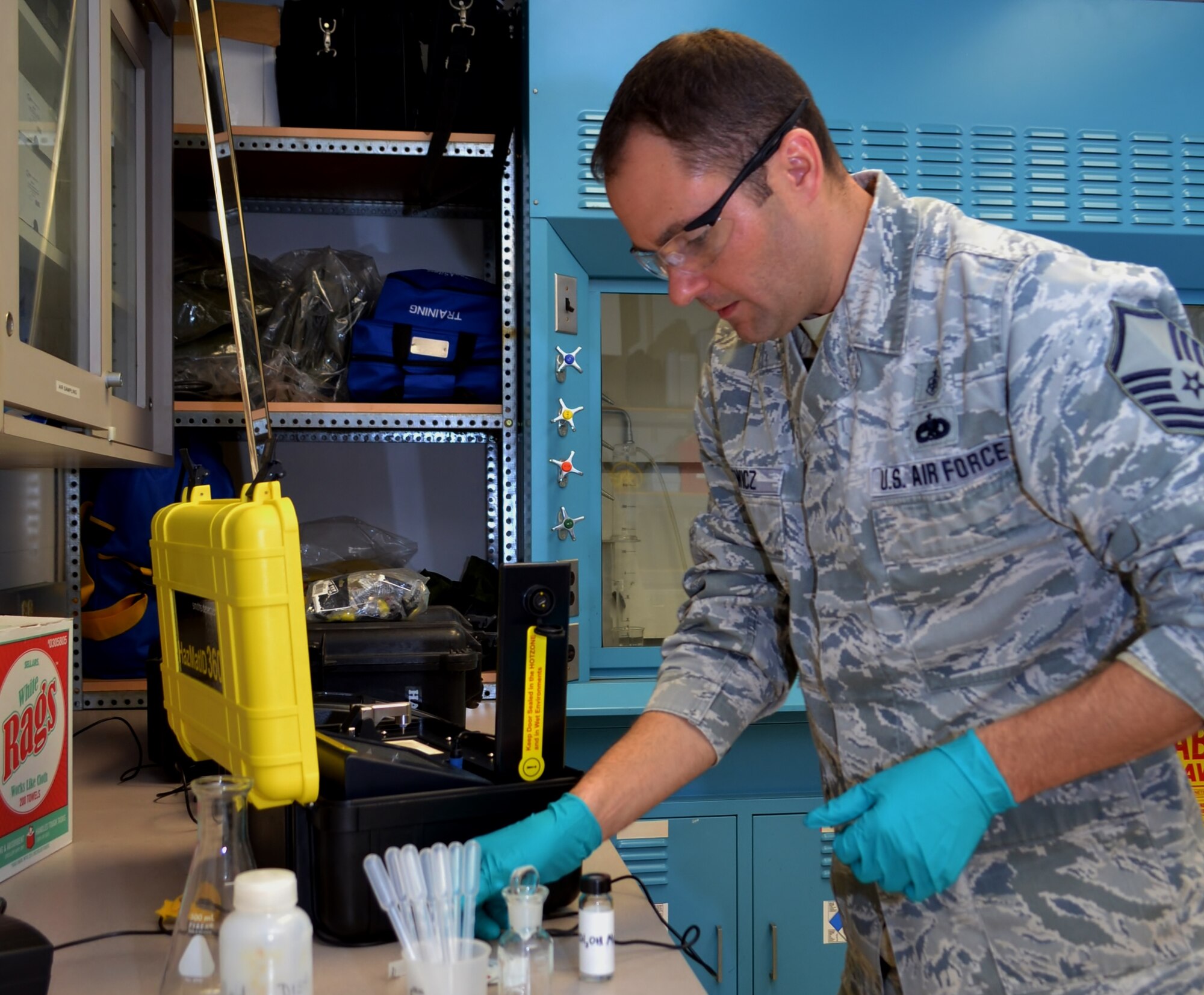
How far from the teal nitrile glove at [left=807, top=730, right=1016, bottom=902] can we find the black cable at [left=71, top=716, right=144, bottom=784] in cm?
124

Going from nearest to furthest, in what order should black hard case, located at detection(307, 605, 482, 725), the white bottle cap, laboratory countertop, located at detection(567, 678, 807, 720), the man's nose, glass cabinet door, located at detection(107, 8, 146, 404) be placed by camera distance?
the white bottle cap
the man's nose
black hard case, located at detection(307, 605, 482, 725)
glass cabinet door, located at detection(107, 8, 146, 404)
laboratory countertop, located at detection(567, 678, 807, 720)

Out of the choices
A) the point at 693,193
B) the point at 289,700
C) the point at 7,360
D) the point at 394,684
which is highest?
the point at 693,193

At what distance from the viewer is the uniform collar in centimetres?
110

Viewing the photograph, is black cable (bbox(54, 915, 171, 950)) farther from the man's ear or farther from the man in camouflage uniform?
the man's ear

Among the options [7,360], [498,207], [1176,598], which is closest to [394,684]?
[7,360]

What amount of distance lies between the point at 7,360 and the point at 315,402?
99 centimetres

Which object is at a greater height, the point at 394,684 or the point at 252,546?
the point at 252,546

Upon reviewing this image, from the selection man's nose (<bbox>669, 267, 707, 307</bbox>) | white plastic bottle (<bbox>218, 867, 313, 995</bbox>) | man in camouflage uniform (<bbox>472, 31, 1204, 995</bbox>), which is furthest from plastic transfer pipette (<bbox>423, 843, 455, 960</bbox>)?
man's nose (<bbox>669, 267, 707, 307</bbox>)

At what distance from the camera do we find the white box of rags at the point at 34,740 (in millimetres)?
1275

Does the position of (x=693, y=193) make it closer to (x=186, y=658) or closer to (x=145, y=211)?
(x=186, y=658)

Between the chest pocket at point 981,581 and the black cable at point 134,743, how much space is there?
1.32 m

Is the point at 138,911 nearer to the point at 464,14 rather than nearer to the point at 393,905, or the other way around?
the point at 393,905

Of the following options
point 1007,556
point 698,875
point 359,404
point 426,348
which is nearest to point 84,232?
point 359,404

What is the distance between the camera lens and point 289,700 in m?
0.96
